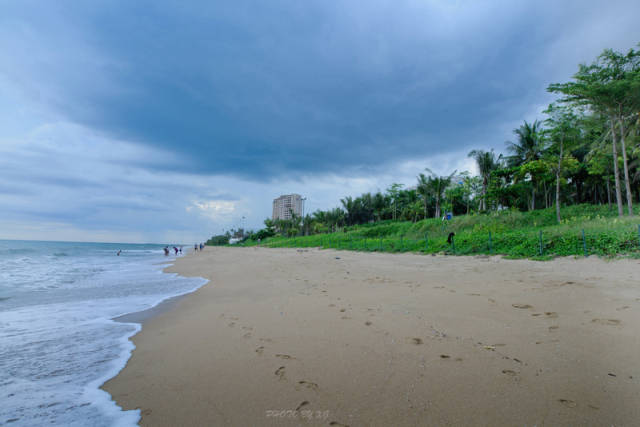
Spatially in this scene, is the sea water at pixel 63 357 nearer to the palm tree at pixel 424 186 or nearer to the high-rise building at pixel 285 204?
the palm tree at pixel 424 186

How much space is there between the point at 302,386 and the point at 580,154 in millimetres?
41749

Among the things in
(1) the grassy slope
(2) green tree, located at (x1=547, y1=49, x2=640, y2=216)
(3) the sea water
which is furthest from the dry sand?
(2) green tree, located at (x1=547, y1=49, x2=640, y2=216)

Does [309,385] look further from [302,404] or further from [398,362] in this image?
[398,362]

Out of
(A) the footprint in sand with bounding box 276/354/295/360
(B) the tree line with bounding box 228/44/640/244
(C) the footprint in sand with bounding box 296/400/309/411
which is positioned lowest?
(A) the footprint in sand with bounding box 276/354/295/360

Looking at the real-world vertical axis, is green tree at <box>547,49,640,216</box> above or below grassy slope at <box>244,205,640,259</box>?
above

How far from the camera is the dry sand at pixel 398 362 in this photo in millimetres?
1716

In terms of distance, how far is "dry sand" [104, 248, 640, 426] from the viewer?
1.72m

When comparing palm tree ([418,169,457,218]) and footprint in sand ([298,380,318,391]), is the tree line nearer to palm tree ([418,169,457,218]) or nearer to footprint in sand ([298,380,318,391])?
palm tree ([418,169,457,218])

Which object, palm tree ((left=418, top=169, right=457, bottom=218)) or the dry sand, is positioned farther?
palm tree ((left=418, top=169, right=457, bottom=218))

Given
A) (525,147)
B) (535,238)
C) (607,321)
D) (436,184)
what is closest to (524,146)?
(525,147)

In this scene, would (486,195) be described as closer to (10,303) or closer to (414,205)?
(414,205)

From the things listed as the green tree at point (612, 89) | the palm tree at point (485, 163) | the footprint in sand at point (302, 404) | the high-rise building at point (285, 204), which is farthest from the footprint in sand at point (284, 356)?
the high-rise building at point (285, 204)

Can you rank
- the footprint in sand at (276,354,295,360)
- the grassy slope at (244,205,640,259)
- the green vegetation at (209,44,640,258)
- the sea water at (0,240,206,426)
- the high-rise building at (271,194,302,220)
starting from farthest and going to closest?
the high-rise building at (271,194,302,220) < the green vegetation at (209,44,640,258) < the grassy slope at (244,205,640,259) < the footprint in sand at (276,354,295,360) < the sea water at (0,240,206,426)

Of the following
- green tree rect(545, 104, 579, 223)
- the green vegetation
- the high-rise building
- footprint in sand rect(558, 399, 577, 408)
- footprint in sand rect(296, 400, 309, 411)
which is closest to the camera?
footprint in sand rect(558, 399, 577, 408)
